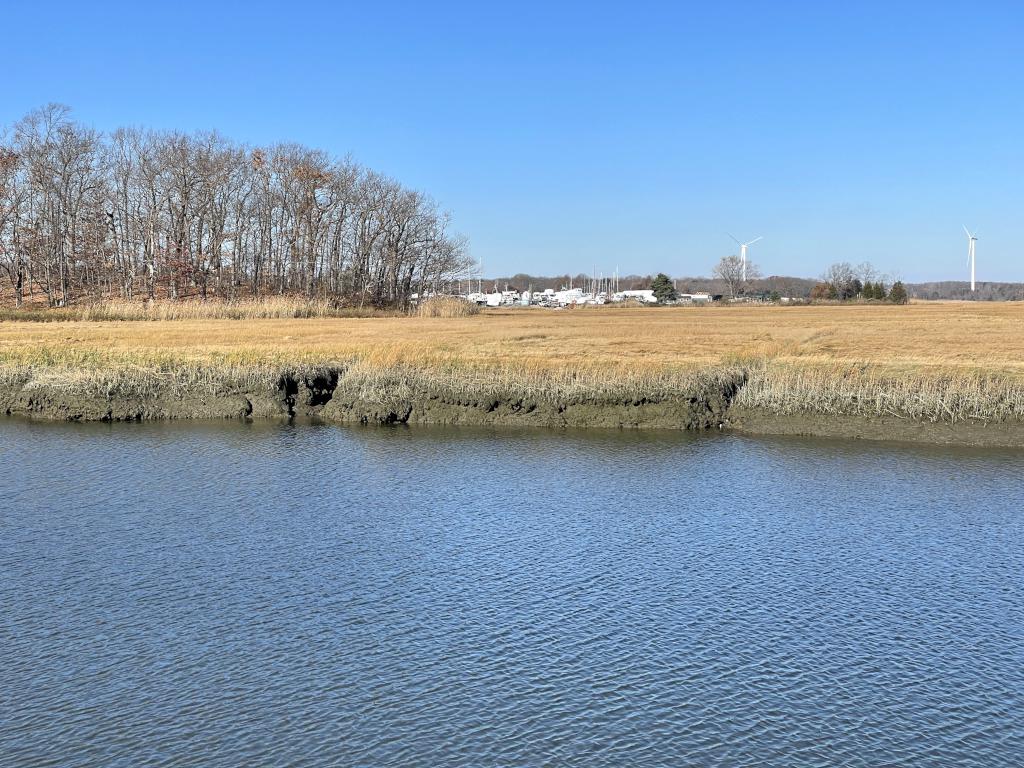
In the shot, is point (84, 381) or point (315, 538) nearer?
point (315, 538)

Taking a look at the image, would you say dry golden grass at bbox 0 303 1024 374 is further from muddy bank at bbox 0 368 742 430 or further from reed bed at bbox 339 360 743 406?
muddy bank at bbox 0 368 742 430

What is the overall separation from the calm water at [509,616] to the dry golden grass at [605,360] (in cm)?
560

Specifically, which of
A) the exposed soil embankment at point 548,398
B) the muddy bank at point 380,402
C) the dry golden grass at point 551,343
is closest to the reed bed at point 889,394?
the exposed soil embankment at point 548,398

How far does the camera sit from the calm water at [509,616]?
1016 centimetres

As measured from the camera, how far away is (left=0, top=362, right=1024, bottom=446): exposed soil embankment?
2783 cm

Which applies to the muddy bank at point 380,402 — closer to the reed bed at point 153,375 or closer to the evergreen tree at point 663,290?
the reed bed at point 153,375

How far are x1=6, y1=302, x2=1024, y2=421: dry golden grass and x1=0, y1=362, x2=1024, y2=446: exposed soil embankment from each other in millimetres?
75

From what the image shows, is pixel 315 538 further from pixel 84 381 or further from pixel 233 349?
pixel 233 349

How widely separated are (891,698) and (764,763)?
2.33m

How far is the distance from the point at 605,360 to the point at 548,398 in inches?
214

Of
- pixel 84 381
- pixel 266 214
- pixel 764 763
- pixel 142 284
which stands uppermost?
pixel 266 214

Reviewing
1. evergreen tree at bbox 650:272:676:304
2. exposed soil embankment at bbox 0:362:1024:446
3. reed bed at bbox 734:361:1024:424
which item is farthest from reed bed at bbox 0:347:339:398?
evergreen tree at bbox 650:272:676:304

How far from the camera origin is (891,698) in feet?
36.6

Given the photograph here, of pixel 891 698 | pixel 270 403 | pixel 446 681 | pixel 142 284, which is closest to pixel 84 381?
pixel 270 403
